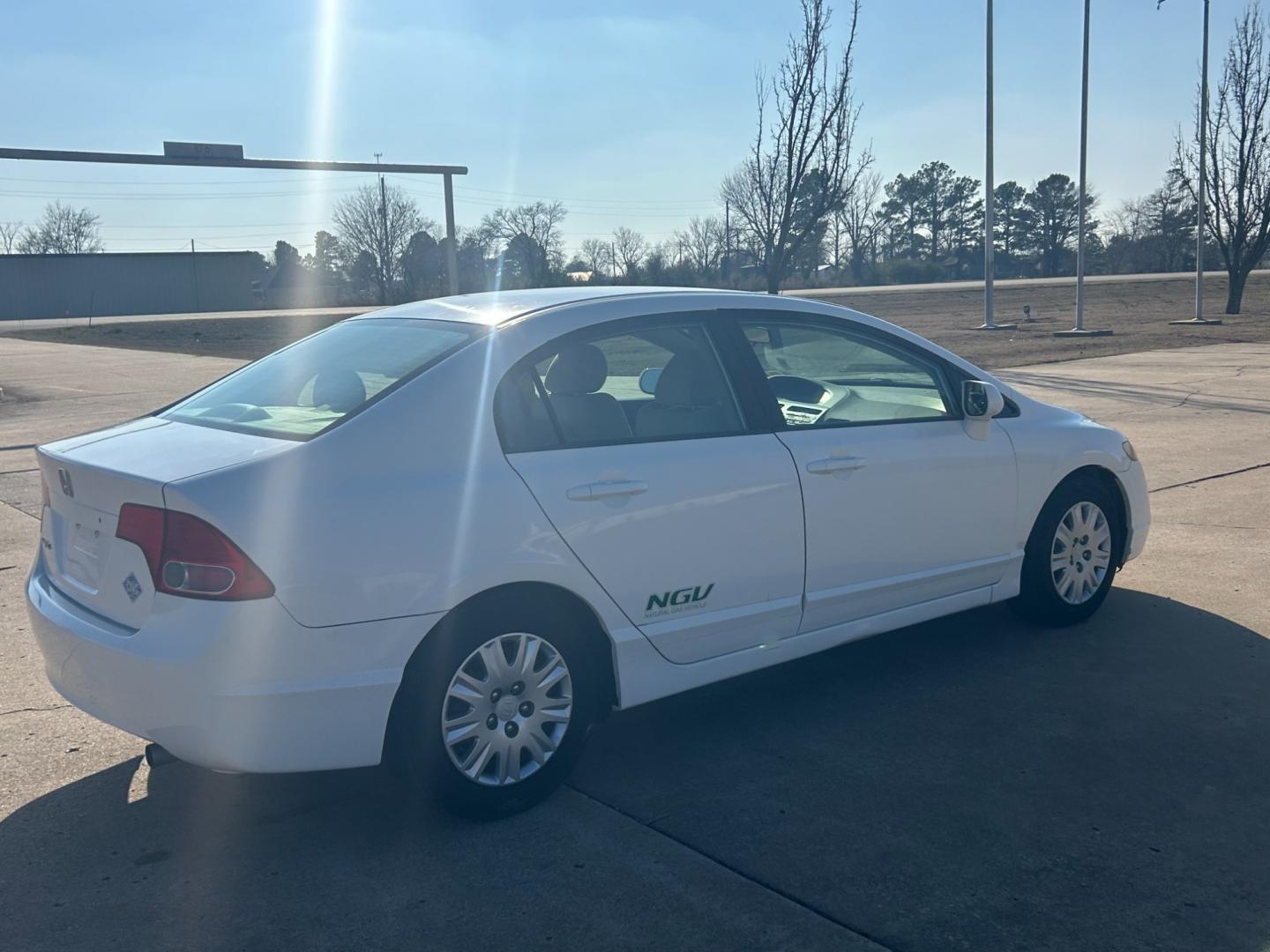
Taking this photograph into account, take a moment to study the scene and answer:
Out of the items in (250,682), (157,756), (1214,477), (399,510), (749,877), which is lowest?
(749,877)

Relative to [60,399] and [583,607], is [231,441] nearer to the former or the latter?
[583,607]

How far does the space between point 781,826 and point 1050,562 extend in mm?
2304

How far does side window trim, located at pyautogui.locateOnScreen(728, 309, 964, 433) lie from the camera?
4492mm

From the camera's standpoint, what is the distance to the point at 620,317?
4.29 metres

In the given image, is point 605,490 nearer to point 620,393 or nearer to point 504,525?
point 504,525

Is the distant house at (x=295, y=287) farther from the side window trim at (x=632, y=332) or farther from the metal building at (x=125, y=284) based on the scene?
the side window trim at (x=632, y=332)

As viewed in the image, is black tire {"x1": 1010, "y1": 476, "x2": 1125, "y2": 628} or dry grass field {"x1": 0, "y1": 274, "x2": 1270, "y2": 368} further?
dry grass field {"x1": 0, "y1": 274, "x2": 1270, "y2": 368}

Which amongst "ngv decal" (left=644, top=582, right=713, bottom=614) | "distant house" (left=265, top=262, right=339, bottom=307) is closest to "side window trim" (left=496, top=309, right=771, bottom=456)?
"ngv decal" (left=644, top=582, right=713, bottom=614)

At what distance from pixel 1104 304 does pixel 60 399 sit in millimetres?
38666

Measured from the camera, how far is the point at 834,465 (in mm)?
4520

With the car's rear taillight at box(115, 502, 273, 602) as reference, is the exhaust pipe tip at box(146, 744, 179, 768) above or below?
below

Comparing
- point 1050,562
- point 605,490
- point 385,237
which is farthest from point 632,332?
point 385,237

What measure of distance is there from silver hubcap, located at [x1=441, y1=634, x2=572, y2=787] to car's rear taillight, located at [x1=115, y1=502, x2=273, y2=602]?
70cm

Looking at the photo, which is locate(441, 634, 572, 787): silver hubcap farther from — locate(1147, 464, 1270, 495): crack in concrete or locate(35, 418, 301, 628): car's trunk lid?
locate(1147, 464, 1270, 495): crack in concrete
